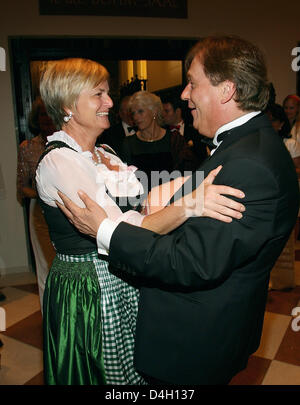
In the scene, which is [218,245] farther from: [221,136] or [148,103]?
[148,103]

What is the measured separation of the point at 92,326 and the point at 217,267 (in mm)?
659

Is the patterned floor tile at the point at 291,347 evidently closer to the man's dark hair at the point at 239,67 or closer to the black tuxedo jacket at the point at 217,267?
the black tuxedo jacket at the point at 217,267

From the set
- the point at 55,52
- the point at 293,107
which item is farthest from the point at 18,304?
the point at 293,107

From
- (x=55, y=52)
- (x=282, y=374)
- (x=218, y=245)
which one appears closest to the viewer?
(x=218, y=245)

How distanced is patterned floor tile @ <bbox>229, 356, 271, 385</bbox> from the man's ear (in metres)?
1.77

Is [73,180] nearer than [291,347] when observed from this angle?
Yes

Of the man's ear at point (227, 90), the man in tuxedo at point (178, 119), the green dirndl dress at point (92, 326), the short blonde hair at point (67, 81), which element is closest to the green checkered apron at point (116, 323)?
the green dirndl dress at point (92, 326)

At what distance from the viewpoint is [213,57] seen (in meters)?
1.08

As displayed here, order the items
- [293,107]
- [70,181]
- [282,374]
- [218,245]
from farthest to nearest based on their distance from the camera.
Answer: [293,107]
[282,374]
[70,181]
[218,245]

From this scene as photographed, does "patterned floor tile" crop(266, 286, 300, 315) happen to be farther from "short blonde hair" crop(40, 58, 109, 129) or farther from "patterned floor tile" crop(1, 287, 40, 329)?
"short blonde hair" crop(40, 58, 109, 129)

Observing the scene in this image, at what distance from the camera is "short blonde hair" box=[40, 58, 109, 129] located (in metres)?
1.31

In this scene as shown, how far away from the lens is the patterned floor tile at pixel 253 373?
2.15 metres

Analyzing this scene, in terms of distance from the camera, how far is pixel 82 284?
136 cm
